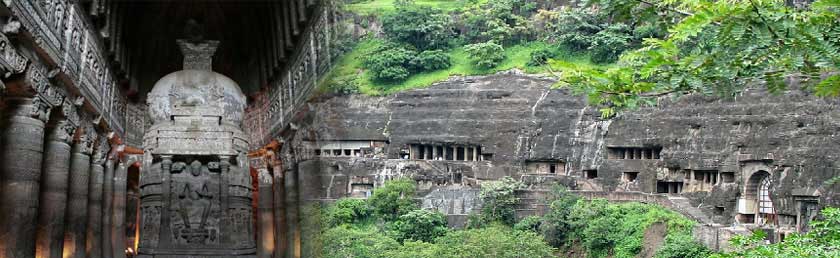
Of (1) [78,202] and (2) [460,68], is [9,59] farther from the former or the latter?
(2) [460,68]

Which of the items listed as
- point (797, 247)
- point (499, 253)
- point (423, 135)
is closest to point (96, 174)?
point (797, 247)

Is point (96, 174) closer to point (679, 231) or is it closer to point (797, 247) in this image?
point (797, 247)

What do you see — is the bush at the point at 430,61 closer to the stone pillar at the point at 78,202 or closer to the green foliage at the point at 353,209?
the green foliage at the point at 353,209

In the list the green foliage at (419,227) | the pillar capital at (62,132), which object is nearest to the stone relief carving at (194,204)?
the pillar capital at (62,132)

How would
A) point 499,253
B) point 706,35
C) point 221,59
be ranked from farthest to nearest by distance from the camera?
point 499,253 → point 221,59 → point 706,35

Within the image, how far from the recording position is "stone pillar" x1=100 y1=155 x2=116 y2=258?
1442 centimetres

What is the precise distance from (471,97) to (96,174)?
→ 948 inches

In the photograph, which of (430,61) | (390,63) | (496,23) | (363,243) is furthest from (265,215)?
(496,23)

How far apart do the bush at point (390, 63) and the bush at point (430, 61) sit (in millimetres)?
470

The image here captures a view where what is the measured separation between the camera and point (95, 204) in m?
14.3

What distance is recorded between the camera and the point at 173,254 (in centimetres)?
1062

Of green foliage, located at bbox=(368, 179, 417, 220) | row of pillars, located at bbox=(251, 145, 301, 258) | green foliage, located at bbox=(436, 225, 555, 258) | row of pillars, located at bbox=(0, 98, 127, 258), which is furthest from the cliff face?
row of pillars, located at bbox=(251, 145, 301, 258)

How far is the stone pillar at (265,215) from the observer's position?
13.2 m

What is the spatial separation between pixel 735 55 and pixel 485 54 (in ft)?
115
